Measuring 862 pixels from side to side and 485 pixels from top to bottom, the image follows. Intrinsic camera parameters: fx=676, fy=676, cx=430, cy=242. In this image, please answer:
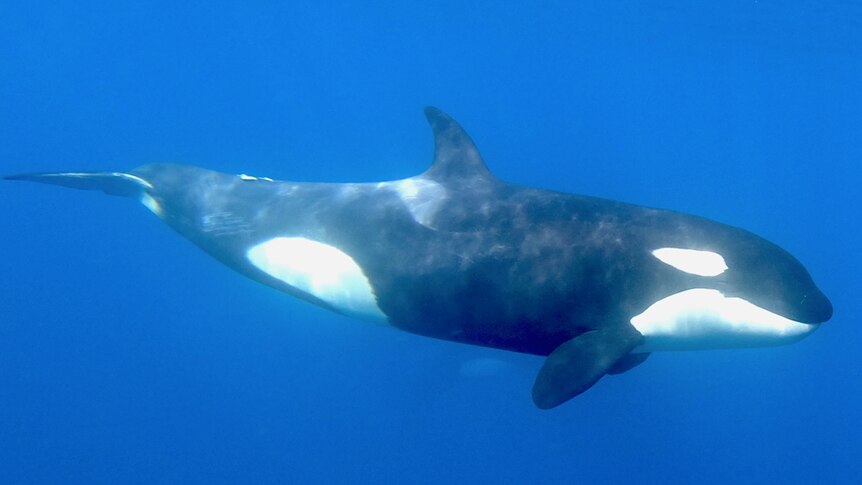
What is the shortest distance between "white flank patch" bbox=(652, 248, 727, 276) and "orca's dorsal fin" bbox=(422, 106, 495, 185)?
2.30 metres

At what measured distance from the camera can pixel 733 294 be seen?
7.09 meters

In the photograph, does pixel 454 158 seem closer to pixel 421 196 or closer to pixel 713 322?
pixel 421 196

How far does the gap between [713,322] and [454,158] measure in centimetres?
359

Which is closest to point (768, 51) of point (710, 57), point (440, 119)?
point (710, 57)

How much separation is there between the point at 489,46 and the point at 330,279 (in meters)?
43.8

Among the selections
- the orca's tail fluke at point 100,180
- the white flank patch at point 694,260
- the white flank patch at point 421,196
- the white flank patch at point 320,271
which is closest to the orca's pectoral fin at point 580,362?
the white flank patch at point 694,260

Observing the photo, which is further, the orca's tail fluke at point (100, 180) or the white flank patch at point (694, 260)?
the orca's tail fluke at point (100, 180)

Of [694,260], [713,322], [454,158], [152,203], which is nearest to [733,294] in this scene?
[713,322]

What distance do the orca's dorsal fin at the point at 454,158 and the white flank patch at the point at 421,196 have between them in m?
0.15

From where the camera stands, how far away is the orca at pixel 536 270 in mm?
7078

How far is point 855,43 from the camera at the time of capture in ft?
108

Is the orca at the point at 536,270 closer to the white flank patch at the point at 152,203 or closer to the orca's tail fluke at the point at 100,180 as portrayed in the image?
the white flank patch at the point at 152,203

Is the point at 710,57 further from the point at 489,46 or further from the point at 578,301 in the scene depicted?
the point at 578,301

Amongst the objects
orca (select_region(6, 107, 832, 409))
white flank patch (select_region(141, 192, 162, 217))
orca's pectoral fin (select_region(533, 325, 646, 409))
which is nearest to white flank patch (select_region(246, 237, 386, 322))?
orca (select_region(6, 107, 832, 409))
